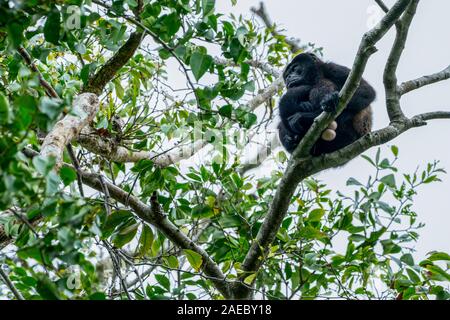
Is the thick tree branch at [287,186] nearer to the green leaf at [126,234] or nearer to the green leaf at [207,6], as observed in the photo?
the green leaf at [126,234]

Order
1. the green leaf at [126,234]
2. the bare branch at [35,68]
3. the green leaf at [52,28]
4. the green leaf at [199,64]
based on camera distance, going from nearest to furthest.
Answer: the green leaf at [52,28] < the green leaf at [199,64] < the bare branch at [35,68] < the green leaf at [126,234]

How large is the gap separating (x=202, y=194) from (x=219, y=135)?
1.00 m

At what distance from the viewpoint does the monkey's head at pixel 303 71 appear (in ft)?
18.4

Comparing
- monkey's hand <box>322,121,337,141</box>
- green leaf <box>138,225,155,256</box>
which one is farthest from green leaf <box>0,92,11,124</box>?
monkey's hand <box>322,121,337,141</box>

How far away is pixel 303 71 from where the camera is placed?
5.73 metres

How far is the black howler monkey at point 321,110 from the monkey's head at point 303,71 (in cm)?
11

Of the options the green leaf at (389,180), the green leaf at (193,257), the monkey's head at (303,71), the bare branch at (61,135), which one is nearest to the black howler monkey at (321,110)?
the monkey's head at (303,71)

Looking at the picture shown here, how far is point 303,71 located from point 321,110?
116 cm

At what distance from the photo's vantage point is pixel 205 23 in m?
3.38

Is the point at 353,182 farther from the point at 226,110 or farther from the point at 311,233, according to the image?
the point at 226,110

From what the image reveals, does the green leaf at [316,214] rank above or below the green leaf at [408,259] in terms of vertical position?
above

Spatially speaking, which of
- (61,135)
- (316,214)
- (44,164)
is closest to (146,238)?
(61,135)
